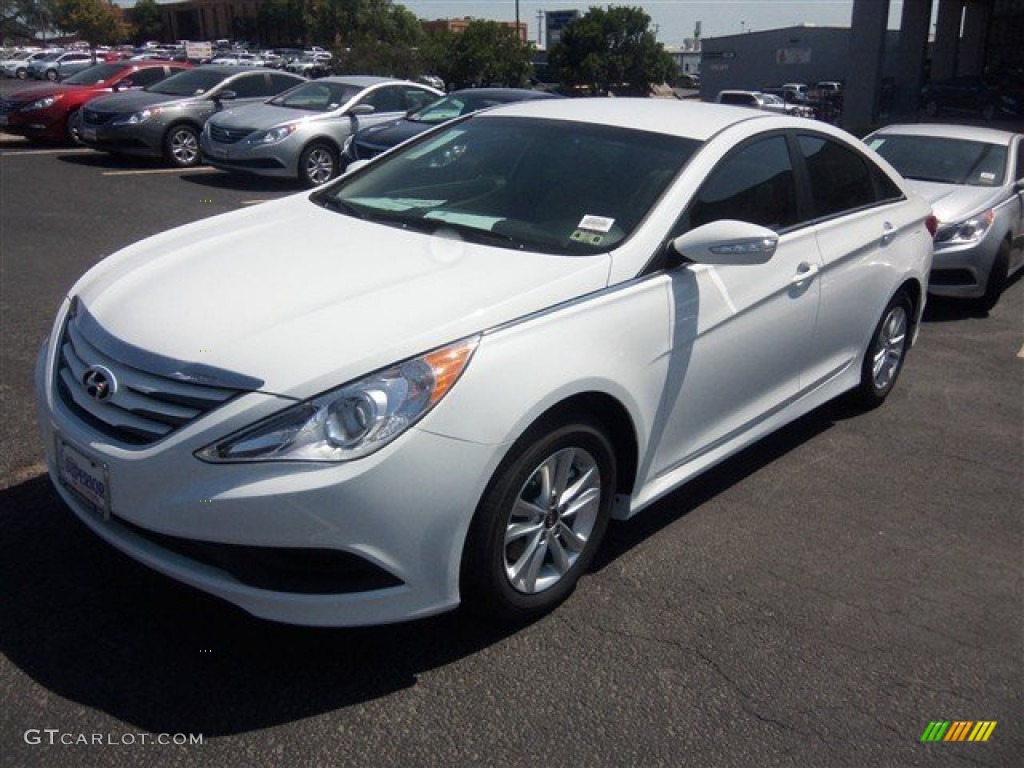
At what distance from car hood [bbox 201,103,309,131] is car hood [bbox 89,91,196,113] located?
1.32 m

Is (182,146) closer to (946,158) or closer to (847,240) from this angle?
(946,158)

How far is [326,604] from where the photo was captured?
9.02ft

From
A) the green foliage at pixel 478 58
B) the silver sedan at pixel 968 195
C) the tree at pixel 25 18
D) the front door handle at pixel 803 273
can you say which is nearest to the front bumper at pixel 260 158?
the silver sedan at pixel 968 195

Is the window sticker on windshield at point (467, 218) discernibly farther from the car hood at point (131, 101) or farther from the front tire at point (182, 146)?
the car hood at point (131, 101)

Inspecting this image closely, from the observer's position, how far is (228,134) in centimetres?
1312

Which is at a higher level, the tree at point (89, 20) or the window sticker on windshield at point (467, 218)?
the tree at point (89, 20)

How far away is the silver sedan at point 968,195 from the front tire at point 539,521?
214 inches

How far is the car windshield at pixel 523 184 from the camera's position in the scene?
370 cm

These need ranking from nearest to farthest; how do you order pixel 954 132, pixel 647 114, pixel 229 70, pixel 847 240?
1. pixel 647 114
2. pixel 847 240
3. pixel 954 132
4. pixel 229 70

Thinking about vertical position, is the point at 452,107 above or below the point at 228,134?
above

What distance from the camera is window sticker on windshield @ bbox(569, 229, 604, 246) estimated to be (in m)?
3.57

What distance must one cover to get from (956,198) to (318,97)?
29.9 feet

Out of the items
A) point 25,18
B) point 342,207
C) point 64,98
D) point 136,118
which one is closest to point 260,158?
point 136,118

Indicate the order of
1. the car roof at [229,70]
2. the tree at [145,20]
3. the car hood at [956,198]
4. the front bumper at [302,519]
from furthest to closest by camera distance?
the tree at [145,20], the car roof at [229,70], the car hood at [956,198], the front bumper at [302,519]
